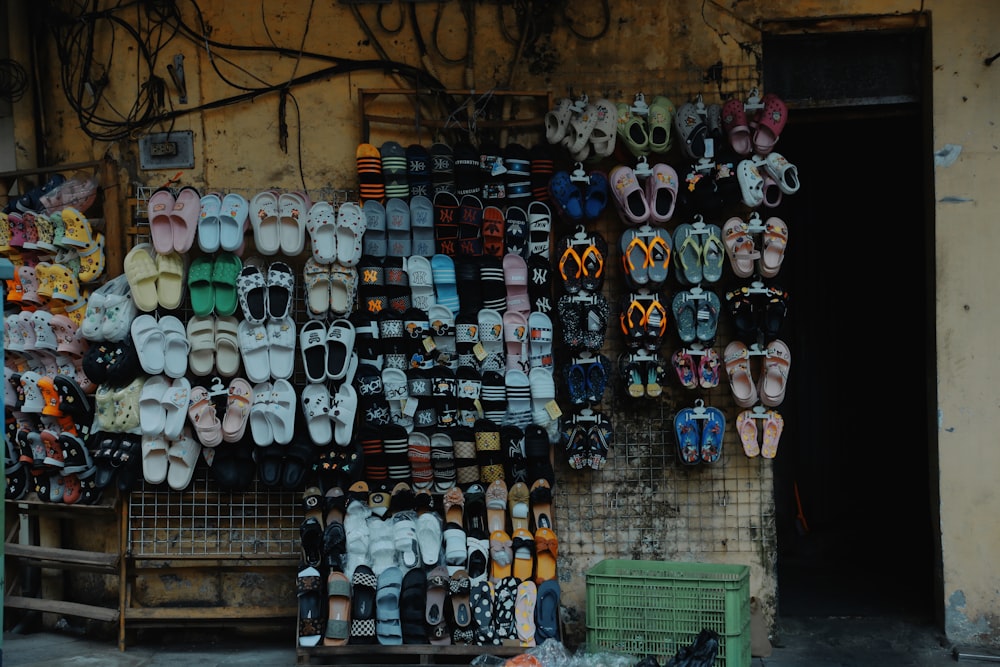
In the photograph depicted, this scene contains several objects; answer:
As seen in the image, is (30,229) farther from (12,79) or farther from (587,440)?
(587,440)

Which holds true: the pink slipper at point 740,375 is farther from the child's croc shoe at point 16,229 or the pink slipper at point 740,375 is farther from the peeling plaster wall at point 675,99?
the child's croc shoe at point 16,229

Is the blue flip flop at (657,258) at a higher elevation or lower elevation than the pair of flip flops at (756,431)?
higher

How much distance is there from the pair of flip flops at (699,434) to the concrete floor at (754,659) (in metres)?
1.12

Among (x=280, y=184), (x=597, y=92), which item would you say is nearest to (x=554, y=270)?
(x=597, y=92)

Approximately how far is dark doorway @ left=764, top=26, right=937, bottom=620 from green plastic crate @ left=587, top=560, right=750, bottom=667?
2.98m

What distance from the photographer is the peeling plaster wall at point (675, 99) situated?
5367 mm

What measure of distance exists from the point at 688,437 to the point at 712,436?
0.44 feet

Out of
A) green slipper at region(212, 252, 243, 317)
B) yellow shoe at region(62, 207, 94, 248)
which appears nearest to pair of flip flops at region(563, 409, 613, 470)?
green slipper at region(212, 252, 243, 317)

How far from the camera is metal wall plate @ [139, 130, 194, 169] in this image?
564 cm

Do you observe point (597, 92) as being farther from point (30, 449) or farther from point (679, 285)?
point (30, 449)

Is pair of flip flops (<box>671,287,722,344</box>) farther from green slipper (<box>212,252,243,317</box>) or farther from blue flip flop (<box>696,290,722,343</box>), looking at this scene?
green slipper (<box>212,252,243,317</box>)

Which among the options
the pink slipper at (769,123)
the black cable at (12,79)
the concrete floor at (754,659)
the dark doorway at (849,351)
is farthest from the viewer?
the dark doorway at (849,351)

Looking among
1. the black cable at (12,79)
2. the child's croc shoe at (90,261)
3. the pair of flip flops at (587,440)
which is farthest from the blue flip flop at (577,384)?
the black cable at (12,79)

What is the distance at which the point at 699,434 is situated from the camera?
5.43 meters
